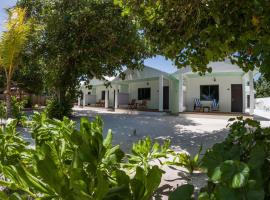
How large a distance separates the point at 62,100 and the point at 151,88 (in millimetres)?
11768

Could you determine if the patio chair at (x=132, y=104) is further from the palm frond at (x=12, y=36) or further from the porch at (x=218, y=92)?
the palm frond at (x=12, y=36)

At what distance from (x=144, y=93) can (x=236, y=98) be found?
952 cm

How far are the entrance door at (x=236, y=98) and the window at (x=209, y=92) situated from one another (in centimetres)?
134

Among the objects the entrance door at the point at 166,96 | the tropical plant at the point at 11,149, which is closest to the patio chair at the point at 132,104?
the entrance door at the point at 166,96

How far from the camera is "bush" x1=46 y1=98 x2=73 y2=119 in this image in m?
16.4

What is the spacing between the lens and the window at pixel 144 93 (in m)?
27.2

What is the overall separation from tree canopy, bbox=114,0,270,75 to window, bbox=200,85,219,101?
59.3ft

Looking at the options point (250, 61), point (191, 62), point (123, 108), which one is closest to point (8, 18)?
point (191, 62)

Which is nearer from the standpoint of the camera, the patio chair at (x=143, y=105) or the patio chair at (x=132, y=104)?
the patio chair at (x=143, y=105)

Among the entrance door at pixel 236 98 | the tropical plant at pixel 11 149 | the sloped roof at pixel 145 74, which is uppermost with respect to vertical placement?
the sloped roof at pixel 145 74

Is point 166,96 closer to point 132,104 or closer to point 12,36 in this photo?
point 132,104

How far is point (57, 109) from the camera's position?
16500 mm

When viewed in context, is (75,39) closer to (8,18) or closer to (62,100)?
(8,18)

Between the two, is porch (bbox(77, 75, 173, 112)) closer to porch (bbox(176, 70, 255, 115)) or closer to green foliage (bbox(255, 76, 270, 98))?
porch (bbox(176, 70, 255, 115))
